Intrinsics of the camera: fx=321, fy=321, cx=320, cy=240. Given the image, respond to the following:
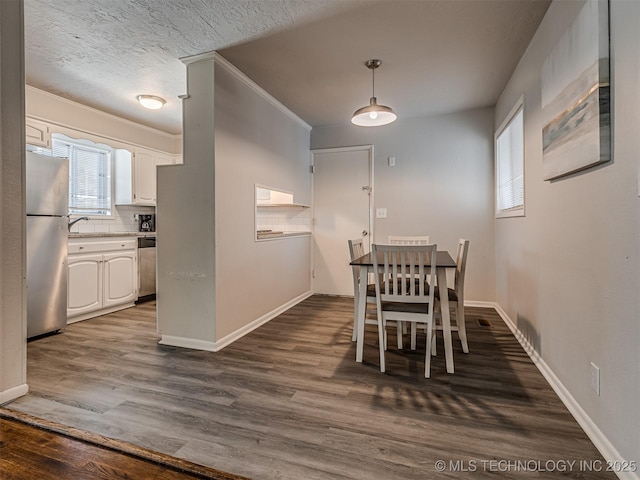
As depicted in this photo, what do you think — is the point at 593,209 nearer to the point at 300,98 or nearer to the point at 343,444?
the point at 343,444

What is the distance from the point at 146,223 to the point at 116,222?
400 mm

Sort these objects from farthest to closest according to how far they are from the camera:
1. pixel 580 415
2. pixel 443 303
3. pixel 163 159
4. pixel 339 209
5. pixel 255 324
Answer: pixel 163 159, pixel 339 209, pixel 255 324, pixel 443 303, pixel 580 415

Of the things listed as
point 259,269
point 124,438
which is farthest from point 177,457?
point 259,269

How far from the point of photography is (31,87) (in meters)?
3.26

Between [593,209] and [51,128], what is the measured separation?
4726 mm

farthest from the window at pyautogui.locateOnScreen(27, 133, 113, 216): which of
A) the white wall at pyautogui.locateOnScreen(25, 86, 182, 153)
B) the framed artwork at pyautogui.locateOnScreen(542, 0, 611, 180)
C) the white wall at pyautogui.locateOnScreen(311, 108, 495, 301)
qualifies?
the framed artwork at pyautogui.locateOnScreen(542, 0, 611, 180)

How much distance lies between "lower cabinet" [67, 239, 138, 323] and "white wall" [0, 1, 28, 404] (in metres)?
1.52

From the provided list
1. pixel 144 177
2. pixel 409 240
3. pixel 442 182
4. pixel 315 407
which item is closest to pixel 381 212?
pixel 442 182

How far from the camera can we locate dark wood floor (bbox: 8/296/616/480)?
139 centimetres

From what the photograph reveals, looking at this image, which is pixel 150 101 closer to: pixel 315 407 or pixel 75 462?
pixel 75 462

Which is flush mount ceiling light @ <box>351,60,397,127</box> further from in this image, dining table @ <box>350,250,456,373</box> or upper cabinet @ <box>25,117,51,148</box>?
upper cabinet @ <box>25,117,51,148</box>

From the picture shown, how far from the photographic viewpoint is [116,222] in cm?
447

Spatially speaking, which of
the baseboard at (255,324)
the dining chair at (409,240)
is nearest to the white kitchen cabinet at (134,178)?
the baseboard at (255,324)

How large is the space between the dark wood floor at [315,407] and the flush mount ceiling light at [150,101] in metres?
2.48
